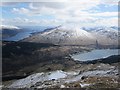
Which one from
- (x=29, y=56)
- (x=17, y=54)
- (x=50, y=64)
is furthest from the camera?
(x=17, y=54)

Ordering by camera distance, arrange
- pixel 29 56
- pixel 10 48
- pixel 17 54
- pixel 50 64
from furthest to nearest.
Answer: pixel 10 48 → pixel 17 54 → pixel 29 56 → pixel 50 64

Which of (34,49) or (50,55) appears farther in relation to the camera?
(34,49)

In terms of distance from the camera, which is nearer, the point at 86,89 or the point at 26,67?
the point at 86,89

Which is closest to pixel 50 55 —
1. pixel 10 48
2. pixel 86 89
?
pixel 10 48

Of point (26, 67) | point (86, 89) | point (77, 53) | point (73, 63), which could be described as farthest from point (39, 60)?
point (86, 89)

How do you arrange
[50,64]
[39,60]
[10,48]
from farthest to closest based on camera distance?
[10,48] < [39,60] < [50,64]

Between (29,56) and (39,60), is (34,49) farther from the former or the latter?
(39,60)

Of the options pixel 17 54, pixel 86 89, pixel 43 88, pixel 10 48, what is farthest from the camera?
pixel 10 48

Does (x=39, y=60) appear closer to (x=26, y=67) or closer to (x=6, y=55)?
(x=26, y=67)
